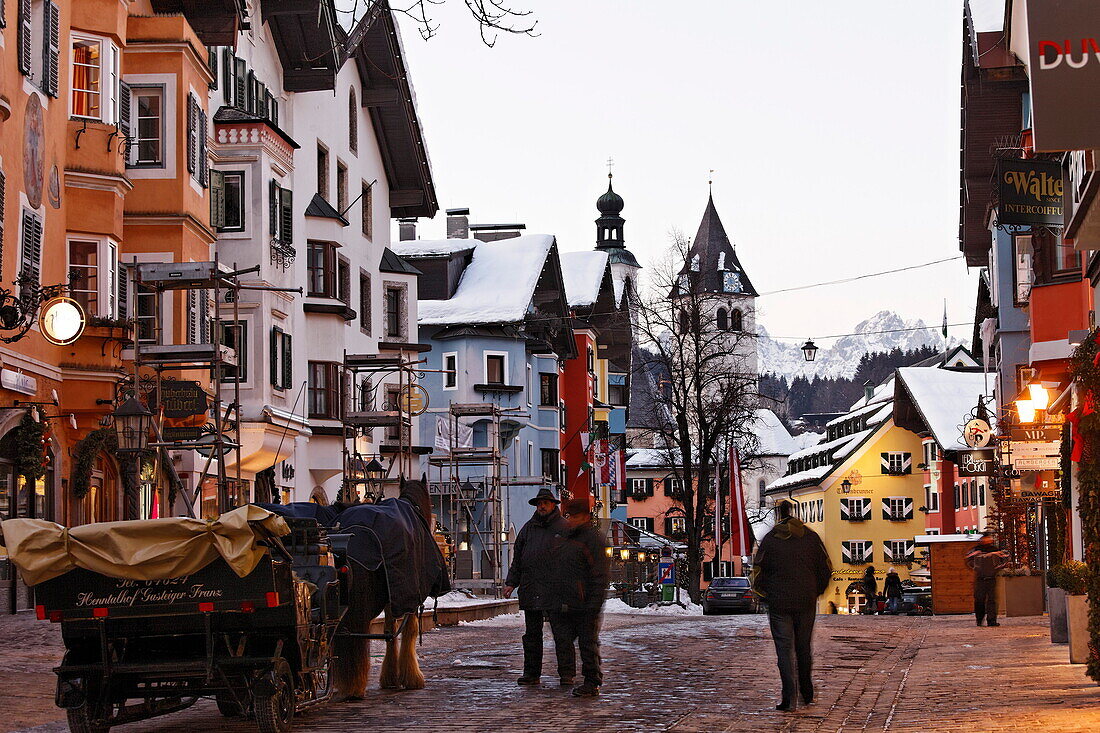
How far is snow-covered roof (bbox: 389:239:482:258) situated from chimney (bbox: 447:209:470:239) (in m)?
4.75

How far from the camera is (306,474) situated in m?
38.1

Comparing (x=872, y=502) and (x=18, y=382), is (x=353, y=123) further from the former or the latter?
(x=872, y=502)

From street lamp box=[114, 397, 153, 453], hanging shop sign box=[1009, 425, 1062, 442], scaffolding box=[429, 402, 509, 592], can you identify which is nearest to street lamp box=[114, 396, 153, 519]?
street lamp box=[114, 397, 153, 453]

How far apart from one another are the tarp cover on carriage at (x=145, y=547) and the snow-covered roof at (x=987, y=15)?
24649 mm

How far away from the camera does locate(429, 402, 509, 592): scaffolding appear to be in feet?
154

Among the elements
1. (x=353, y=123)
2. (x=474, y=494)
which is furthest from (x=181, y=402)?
(x=474, y=494)

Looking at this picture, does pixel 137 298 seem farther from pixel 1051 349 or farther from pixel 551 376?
pixel 551 376

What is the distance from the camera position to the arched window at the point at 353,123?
43.7 metres

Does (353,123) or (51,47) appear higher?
(353,123)

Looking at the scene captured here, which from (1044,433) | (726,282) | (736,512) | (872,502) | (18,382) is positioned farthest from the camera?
(726,282)

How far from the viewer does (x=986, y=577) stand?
3225 centimetres

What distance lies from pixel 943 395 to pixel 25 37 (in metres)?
60.3

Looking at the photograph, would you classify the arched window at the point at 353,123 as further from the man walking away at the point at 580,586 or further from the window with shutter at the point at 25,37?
the man walking away at the point at 580,586

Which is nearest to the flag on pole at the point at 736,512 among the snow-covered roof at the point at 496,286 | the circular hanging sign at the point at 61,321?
the snow-covered roof at the point at 496,286
